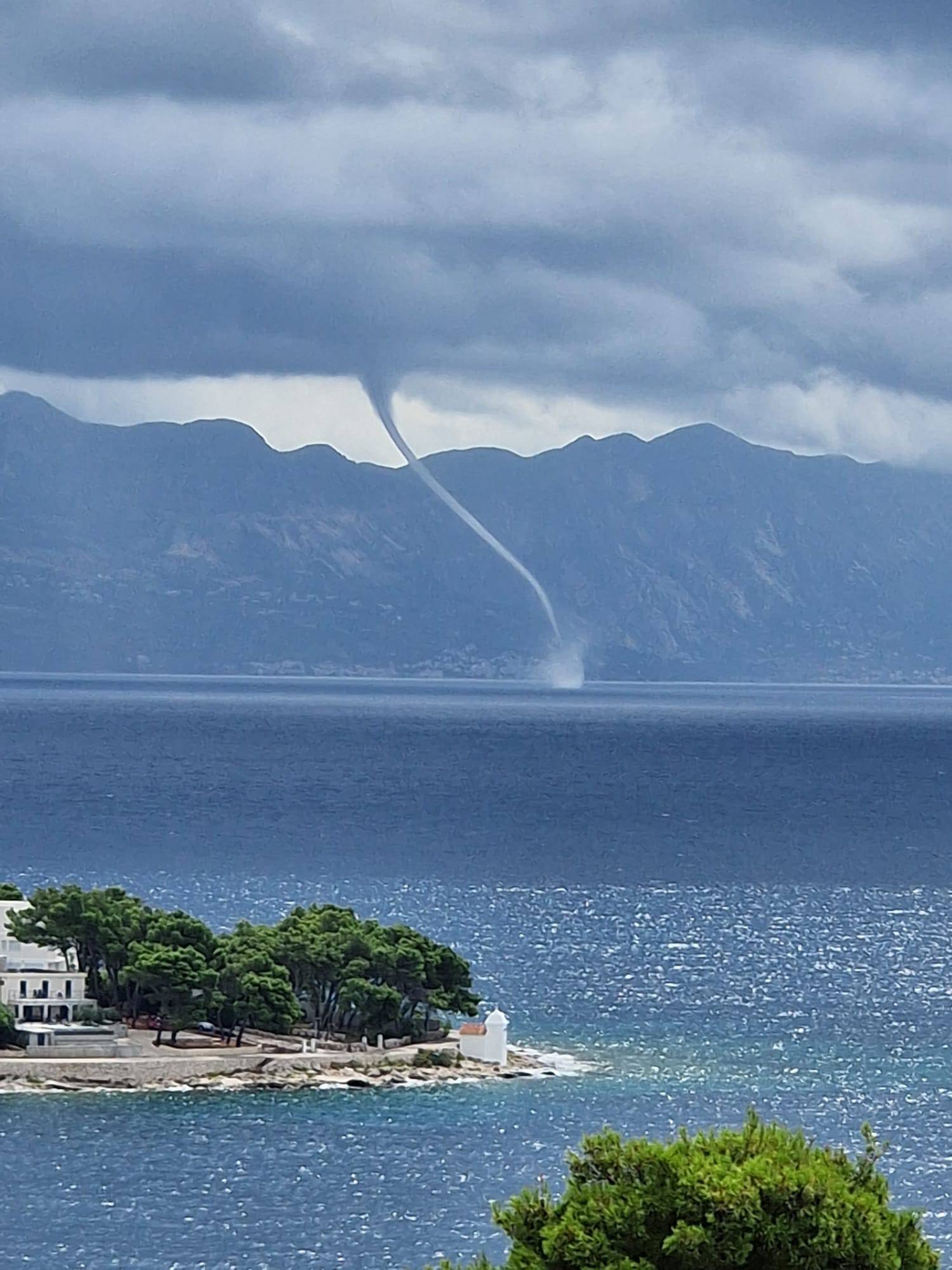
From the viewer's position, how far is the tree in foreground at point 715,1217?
23.2 meters

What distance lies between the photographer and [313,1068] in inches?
2672

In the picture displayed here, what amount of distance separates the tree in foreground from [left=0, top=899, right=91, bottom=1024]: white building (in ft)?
164

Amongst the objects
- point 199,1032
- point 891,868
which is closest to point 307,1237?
point 199,1032

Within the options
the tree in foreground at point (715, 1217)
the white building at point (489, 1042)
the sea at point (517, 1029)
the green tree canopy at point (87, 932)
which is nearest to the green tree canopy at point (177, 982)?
the green tree canopy at point (87, 932)

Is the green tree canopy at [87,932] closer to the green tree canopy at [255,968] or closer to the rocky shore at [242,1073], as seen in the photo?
the green tree canopy at [255,968]

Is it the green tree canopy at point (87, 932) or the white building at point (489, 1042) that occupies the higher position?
the green tree canopy at point (87, 932)

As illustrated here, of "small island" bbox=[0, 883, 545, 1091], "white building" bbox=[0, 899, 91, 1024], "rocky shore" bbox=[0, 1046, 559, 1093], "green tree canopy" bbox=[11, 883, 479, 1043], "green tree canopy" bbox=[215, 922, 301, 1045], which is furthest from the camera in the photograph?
"white building" bbox=[0, 899, 91, 1024]

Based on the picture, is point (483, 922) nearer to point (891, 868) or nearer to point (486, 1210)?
point (891, 868)

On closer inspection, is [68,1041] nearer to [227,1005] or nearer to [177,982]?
[177,982]

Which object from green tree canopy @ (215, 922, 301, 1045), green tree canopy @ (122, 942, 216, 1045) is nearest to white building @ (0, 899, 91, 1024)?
green tree canopy @ (122, 942, 216, 1045)

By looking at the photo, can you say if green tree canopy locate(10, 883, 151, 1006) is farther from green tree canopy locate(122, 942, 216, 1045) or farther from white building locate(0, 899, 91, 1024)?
green tree canopy locate(122, 942, 216, 1045)

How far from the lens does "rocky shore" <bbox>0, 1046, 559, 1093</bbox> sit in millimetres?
65562

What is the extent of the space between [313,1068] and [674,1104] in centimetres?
1152

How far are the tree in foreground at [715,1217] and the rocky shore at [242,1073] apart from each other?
42.6m
